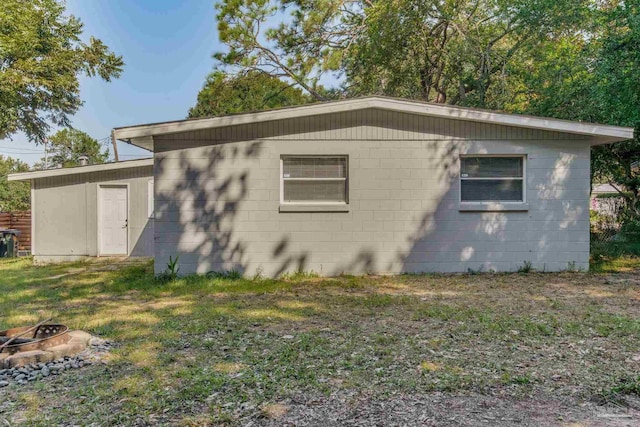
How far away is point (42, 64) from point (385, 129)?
44.7 feet

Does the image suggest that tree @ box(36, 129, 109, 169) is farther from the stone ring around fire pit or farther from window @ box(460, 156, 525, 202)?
the stone ring around fire pit

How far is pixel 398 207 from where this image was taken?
24.6ft

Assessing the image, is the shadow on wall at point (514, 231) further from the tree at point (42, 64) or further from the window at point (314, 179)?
the tree at point (42, 64)

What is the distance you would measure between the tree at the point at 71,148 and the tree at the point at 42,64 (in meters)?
20.0

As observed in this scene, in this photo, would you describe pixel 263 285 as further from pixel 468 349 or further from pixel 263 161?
pixel 468 349

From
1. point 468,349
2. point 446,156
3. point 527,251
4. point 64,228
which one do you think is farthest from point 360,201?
point 64,228

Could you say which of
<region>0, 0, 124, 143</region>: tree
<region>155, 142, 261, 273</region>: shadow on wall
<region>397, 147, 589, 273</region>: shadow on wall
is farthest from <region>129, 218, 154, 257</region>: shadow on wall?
<region>0, 0, 124, 143</region>: tree

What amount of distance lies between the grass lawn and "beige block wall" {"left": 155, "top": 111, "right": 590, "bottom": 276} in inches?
34.6

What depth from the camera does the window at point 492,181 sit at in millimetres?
7566

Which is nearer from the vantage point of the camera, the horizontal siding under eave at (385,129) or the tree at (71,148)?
the horizontal siding under eave at (385,129)

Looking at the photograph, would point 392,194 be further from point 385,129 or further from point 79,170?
point 79,170

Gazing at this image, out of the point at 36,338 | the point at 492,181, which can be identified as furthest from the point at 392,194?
the point at 36,338

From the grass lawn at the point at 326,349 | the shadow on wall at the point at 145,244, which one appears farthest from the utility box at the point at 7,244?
the grass lawn at the point at 326,349

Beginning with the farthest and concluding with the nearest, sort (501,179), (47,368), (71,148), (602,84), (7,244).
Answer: (71,148), (7,244), (602,84), (501,179), (47,368)
